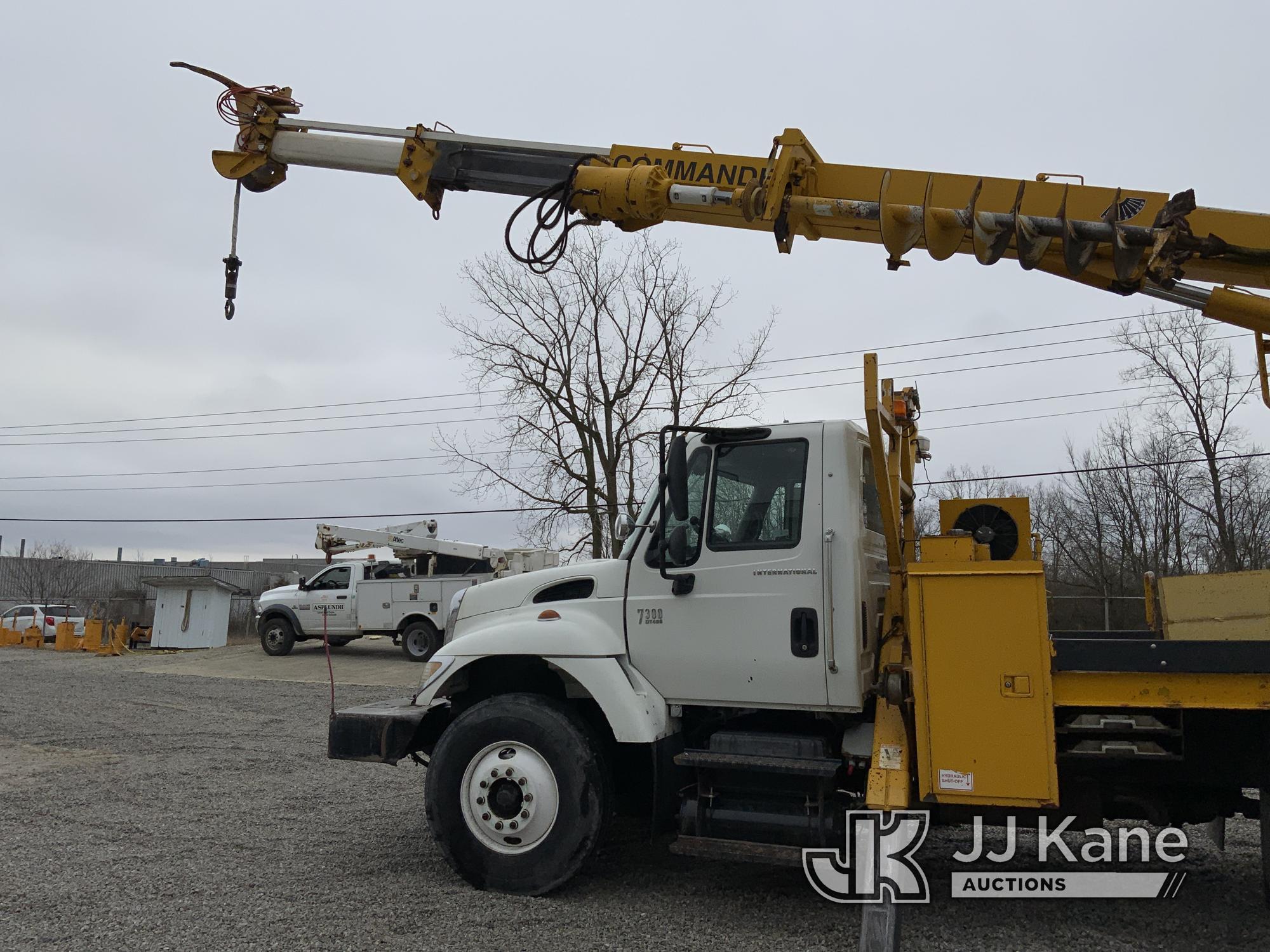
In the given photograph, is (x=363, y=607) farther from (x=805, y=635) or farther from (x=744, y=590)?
(x=805, y=635)

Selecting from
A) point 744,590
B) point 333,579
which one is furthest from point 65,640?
point 744,590

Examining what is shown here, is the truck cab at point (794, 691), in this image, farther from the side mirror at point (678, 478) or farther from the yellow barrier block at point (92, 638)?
the yellow barrier block at point (92, 638)

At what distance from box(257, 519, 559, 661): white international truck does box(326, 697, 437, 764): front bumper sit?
15.5 metres

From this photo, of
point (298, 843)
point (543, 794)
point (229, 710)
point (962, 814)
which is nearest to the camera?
point (962, 814)

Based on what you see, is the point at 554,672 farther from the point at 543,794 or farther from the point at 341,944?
the point at 341,944

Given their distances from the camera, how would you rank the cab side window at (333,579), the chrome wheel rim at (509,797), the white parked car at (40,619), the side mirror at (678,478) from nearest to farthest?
the side mirror at (678,478)
the chrome wheel rim at (509,797)
the cab side window at (333,579)
the white parked car at (40,619)

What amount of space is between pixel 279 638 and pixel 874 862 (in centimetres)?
2184

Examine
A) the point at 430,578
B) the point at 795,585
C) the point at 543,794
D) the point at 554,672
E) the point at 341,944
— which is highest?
the point at 430,578

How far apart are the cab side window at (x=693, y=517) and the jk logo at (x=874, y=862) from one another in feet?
5.39

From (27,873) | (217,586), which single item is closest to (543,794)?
(27,873)

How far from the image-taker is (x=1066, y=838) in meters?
6.83

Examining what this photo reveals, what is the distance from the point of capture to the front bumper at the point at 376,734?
5855mm

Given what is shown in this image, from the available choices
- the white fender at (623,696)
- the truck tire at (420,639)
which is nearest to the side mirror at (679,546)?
the white fender at (623,696)

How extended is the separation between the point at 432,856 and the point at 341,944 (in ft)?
5.44
